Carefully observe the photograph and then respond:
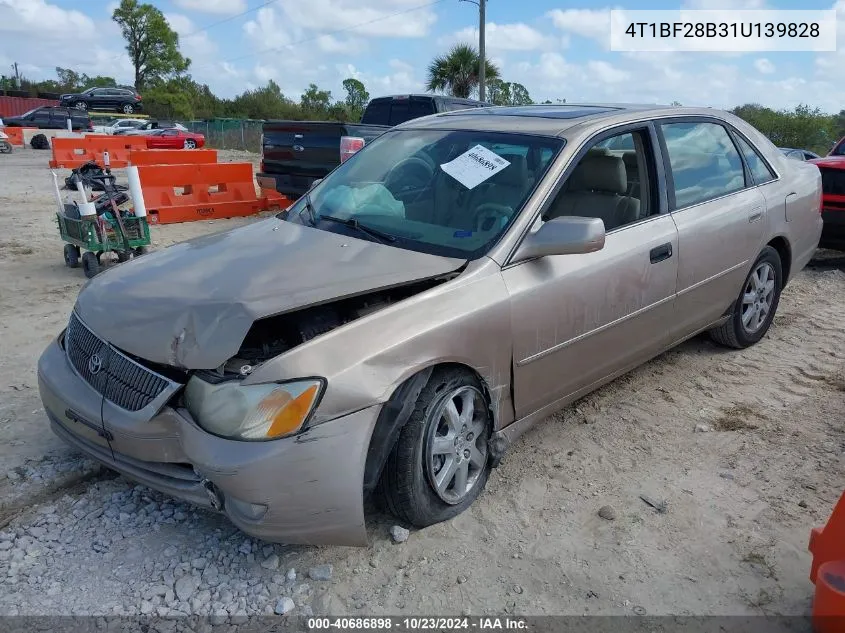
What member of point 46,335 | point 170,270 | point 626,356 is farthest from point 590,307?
point 46,335

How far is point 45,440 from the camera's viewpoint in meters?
3.69

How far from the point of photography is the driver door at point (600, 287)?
319cm

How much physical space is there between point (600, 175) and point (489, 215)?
0.83 meters

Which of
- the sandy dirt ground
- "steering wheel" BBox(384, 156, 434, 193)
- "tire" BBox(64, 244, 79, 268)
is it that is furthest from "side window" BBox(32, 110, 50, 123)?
"steering wheel" BBox(384, 156, 434, 193)

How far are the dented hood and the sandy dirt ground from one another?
842 mm

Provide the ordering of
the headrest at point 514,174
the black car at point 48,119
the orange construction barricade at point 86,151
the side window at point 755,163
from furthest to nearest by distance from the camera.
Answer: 1. the black car at point 48,119
2. the orange construction barricade at point 86,151
3. the side window at point 755,163
4. the headrest at point 514,174

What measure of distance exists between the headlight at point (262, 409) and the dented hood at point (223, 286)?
0.51 ft

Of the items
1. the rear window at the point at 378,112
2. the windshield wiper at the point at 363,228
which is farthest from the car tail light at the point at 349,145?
the windshield wiper at the point at 363,228

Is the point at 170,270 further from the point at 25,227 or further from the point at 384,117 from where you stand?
the point at 384,117

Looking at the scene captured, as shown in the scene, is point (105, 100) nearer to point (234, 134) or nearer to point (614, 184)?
point (234, 134)

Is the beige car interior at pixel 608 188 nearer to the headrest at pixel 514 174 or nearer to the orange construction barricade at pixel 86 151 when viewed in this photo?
the headrest at pixel 514 174

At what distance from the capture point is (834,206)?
741cm

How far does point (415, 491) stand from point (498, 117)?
227cm

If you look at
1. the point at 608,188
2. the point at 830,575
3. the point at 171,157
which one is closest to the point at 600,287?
the point at 608,188
